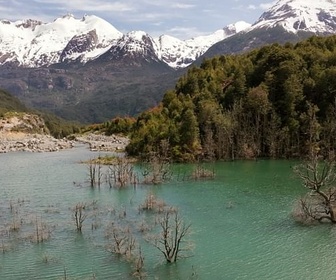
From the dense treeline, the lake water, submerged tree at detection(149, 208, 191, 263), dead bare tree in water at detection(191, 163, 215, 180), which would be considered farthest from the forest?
submerged tree at detection(149, 208, 191, 263)

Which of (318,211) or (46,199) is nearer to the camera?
(318,211)

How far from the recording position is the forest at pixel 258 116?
86.6m

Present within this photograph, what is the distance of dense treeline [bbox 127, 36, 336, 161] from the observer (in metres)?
86.6

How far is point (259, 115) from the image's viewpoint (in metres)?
92.1

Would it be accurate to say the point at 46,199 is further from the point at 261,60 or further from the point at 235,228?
the point at 261,60

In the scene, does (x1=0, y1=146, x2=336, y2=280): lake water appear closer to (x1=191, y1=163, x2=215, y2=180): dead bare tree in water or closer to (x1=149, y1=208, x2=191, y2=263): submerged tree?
(x1=149, y1=208, x2=191, y2=263): submerged tree

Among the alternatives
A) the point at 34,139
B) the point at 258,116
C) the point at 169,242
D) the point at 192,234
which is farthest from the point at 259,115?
the point at 34,139

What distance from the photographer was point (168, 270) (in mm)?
30188

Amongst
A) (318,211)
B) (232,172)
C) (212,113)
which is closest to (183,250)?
(318,211)

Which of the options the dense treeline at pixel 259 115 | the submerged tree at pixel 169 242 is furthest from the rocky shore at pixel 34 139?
the submerged tree at pixel 169 242

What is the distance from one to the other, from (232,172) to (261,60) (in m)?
36.4

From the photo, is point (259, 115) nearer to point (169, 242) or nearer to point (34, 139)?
point (169, 242)

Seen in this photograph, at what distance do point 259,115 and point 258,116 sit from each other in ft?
2.22

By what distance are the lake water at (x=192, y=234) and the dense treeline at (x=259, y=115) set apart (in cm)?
2104
